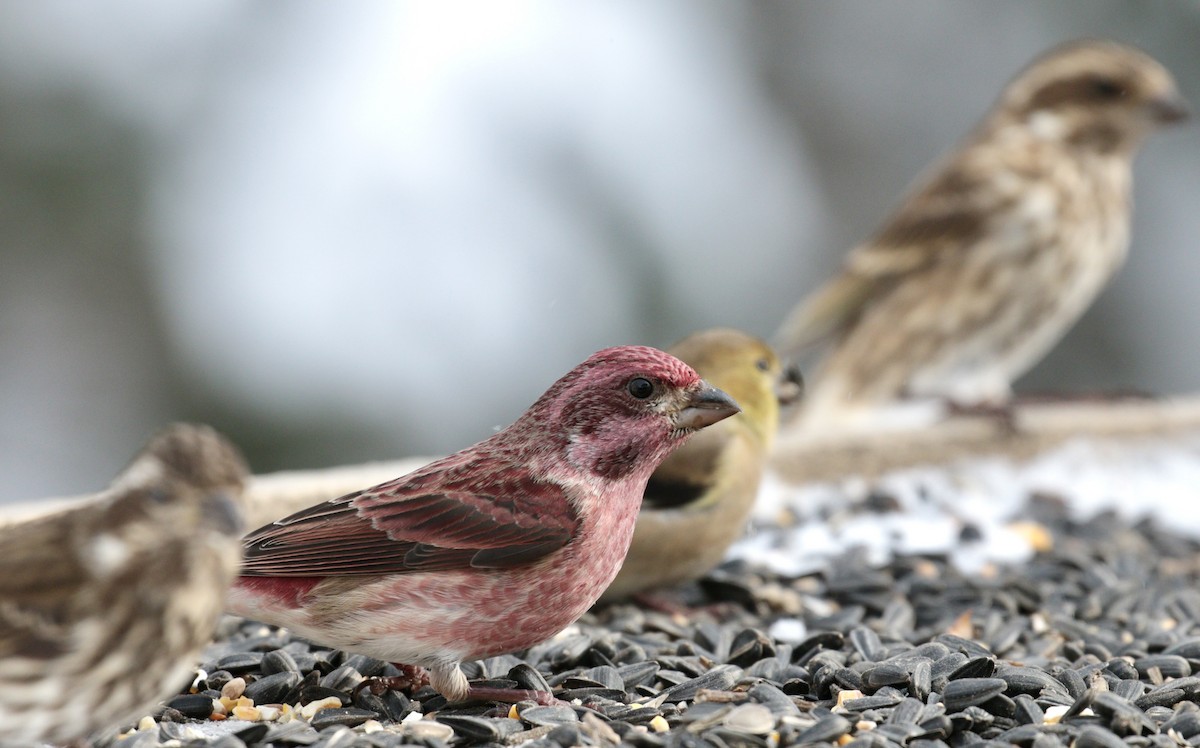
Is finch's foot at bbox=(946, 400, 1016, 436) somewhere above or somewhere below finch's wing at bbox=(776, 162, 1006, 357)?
below

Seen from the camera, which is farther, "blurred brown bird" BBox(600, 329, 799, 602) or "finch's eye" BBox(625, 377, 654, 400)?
"blurred brown bird" BBox(600, 329, 799, 602)

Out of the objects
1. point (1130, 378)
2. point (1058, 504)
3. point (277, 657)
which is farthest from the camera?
point (1130, 378)

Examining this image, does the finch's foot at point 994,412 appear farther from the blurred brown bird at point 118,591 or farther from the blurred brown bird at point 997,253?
the blurred brown bird at point 118,591

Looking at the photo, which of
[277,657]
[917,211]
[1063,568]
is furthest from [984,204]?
[277,657]

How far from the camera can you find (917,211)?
7.68 meters

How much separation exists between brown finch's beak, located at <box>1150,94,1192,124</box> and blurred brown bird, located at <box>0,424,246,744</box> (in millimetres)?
6351

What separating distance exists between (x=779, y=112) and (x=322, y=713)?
10.2m

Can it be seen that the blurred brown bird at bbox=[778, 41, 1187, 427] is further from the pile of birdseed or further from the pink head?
the pink head

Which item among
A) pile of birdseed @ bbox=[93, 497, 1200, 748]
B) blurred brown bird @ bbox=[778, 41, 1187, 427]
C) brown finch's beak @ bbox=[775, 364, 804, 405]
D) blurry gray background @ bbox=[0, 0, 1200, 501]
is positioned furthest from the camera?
blurry gray background @ bbox=[0, 0, 1200, 501]

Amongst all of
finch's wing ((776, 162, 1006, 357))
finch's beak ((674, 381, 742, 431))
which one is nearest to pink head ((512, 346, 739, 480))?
finch's beak ((674, 381, 742, 431))

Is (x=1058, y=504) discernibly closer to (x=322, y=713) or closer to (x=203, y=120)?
(x=322, y=713)

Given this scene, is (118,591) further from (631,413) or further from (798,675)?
(798,675)

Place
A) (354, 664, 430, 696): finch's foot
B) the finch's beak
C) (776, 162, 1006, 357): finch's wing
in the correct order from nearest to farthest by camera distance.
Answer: the finch's beak < (354, 664, 430, 696): finch's foot < (776, 162, 1006, 357): finch's wing

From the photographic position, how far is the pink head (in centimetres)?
302
